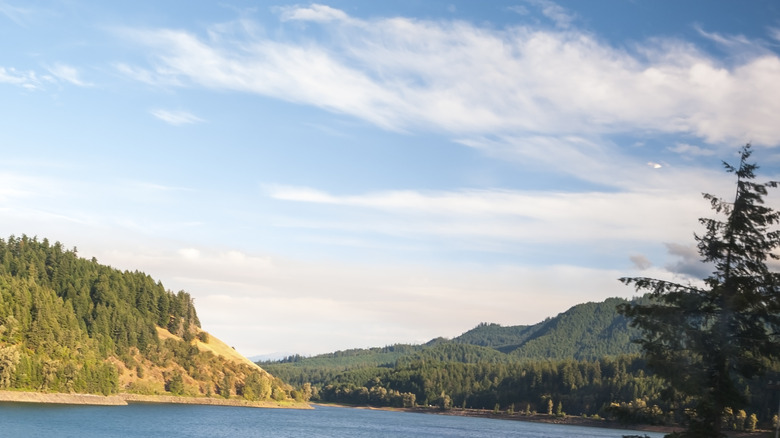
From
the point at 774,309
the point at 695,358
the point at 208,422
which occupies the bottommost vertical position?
the point at 208,422

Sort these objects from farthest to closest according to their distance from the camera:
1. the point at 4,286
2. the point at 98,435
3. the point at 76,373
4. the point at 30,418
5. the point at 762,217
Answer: the point at 4,286 < the point at 76,373 < the point at 30,418 < the point at 98,435 < the point at 762,217

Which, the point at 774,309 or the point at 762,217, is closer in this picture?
the point at 774,309

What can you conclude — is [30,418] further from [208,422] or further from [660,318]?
[660,318]

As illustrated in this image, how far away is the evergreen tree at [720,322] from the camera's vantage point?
38.1 meters

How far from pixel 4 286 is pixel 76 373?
119 feet

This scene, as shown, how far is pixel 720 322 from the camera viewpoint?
38.7 metres

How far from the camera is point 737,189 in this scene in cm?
3975

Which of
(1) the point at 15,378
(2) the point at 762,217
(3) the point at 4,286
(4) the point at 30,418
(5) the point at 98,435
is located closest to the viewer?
(2) the point at 762,217

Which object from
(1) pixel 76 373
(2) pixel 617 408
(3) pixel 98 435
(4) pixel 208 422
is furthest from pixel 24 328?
(2) pixel 617 408

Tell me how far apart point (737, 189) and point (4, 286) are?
19872 cm

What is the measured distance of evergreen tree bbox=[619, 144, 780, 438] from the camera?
38094mm

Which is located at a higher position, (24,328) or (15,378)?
(24,328)

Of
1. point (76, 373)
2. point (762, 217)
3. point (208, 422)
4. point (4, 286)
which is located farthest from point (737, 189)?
point (4, 286)

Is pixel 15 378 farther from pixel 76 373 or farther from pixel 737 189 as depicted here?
pixel 737 189
